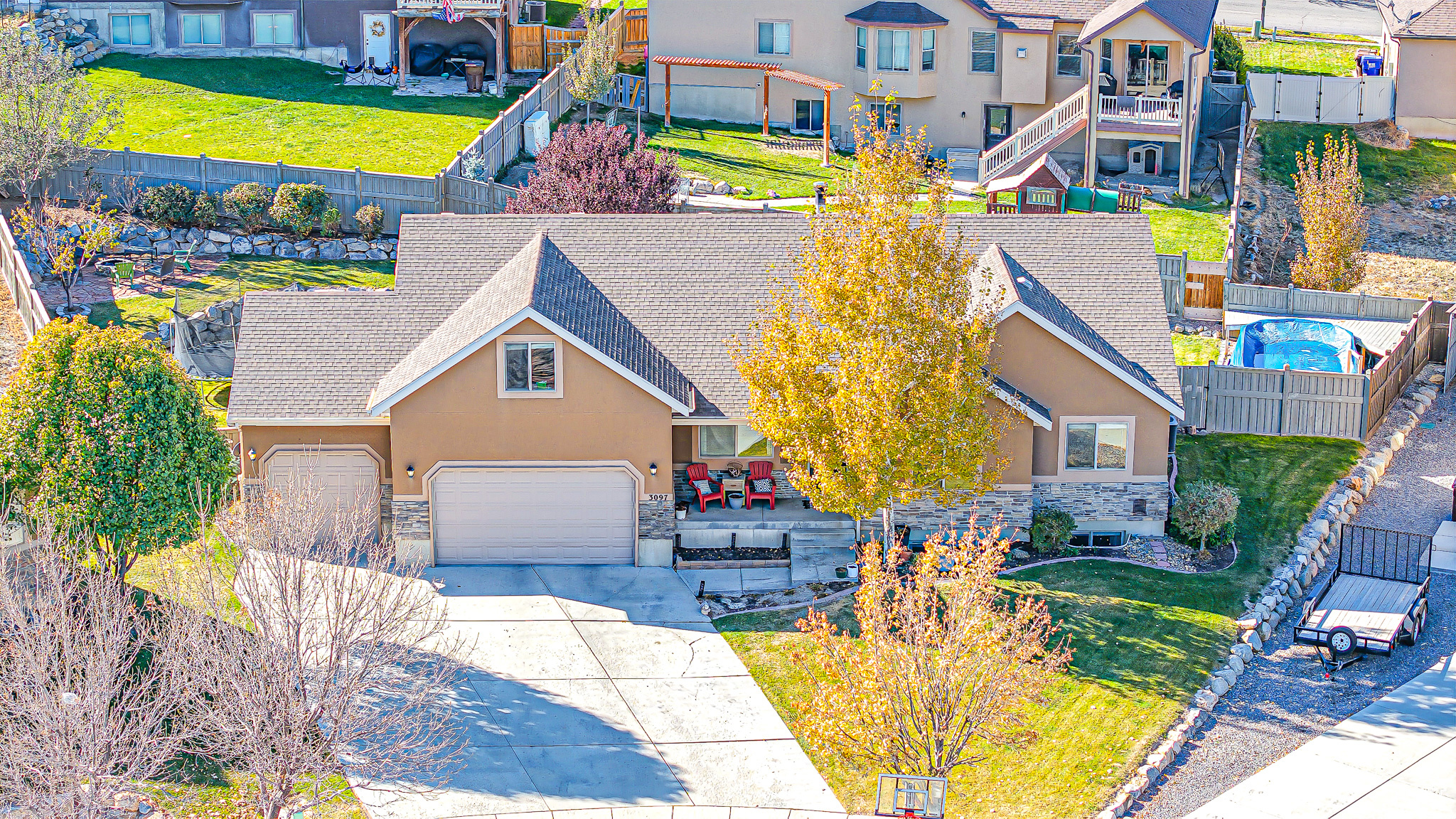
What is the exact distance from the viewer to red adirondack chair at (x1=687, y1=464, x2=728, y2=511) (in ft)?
103

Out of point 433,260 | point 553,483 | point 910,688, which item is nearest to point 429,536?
point 553,483

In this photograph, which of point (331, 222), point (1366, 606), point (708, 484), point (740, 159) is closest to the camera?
point (1366, 606)

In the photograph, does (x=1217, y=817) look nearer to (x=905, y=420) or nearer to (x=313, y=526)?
(x=905, y=420)

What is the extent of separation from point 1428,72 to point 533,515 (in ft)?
125

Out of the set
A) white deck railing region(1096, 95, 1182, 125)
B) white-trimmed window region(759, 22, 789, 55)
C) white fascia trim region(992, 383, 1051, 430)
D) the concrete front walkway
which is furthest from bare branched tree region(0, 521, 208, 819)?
white-trimmed window region(759, 22, 789, 55)

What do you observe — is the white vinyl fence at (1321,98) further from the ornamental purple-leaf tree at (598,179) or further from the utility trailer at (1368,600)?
the utility trailer at (1368,600)

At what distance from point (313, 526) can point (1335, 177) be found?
97.9 feet

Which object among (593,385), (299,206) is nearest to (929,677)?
(593,385)

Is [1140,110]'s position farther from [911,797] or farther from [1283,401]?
[911,797]

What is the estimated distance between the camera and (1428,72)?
54625mm

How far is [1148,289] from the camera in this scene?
106ft

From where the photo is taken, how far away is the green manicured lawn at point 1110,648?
2342cm

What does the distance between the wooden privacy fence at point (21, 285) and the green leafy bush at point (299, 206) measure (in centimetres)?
686

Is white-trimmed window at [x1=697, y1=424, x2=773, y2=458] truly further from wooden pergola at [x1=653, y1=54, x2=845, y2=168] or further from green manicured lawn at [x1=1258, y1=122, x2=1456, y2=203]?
green manicured lawn at [x1=1258, y1=122, x2=1456, y2=203]
